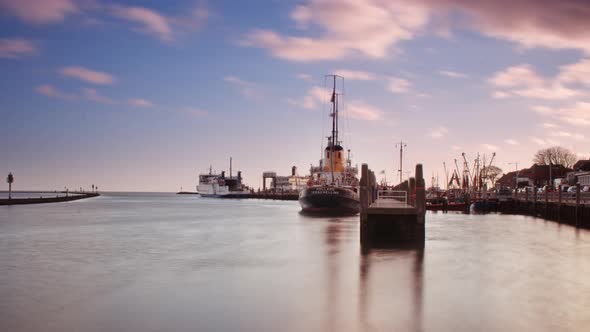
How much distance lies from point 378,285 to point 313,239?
1727 centimetres

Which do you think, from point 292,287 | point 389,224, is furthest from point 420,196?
point 292,287

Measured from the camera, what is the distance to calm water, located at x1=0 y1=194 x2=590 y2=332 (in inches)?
494

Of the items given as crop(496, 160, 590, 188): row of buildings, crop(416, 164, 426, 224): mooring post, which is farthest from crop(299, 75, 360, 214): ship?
crop(416, 164, 426, 224): mooring post

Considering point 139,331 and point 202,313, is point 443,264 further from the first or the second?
point 139,331

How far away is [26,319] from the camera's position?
1261 cm

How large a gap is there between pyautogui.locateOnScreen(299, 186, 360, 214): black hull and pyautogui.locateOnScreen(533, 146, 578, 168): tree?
8515 centimetres

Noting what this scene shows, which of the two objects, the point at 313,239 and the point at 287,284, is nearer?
the point at 287,284

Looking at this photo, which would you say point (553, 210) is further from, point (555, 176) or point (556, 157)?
point (556, 157)

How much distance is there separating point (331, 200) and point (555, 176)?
79224 millimetres

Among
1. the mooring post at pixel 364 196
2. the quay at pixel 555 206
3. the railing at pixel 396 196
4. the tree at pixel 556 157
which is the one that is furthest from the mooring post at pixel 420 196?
the tree at pixel 556 157

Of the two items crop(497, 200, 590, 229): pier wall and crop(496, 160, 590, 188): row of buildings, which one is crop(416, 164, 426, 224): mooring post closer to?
crop(497, 200, 590, 229): pier wall

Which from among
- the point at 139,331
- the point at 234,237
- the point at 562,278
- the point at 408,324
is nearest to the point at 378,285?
the point at 408,324

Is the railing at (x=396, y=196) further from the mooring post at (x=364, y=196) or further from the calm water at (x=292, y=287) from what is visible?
the calm water at (x=292, y=287)

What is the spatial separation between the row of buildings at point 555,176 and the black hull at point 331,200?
36.9 meters
